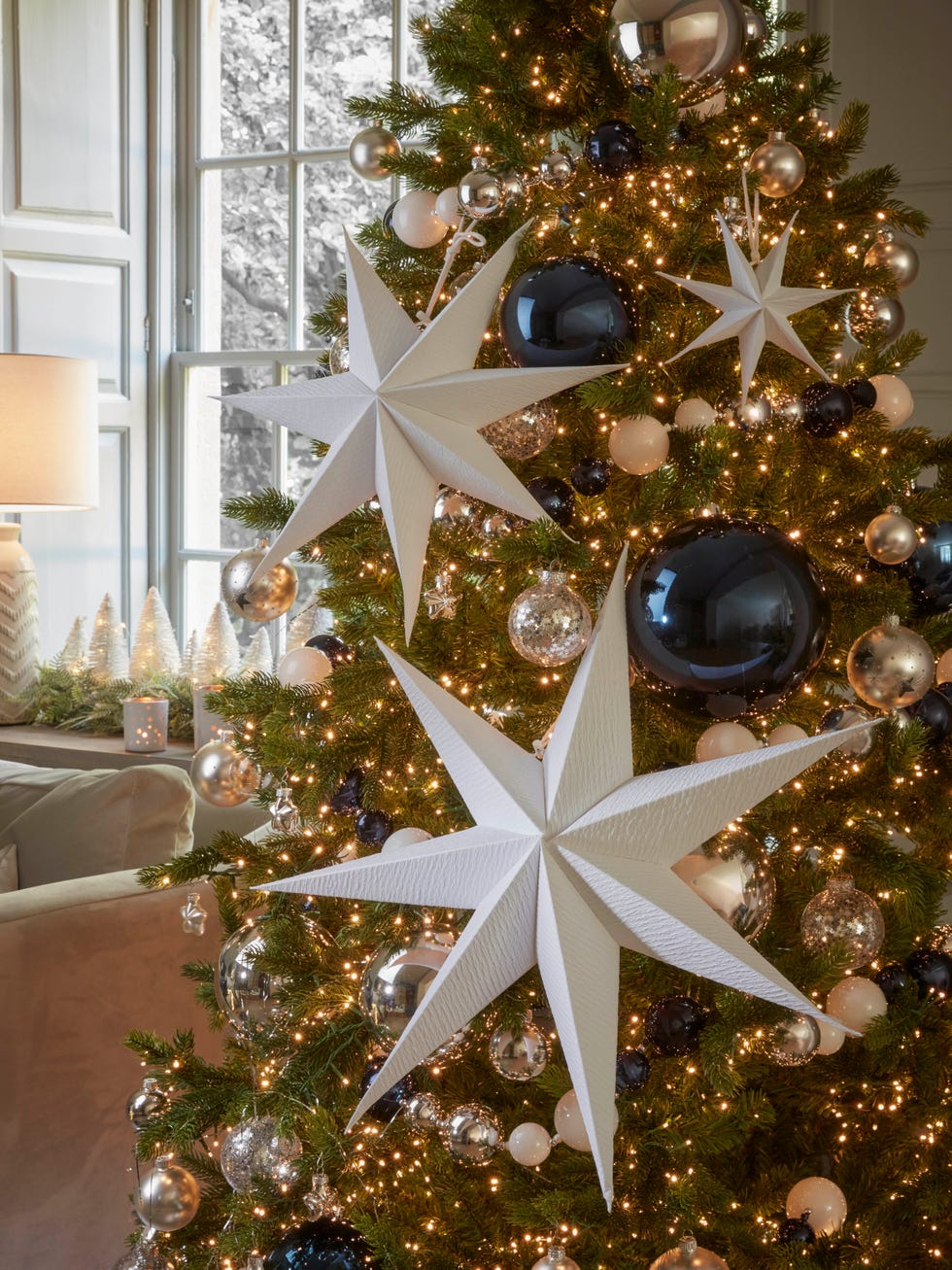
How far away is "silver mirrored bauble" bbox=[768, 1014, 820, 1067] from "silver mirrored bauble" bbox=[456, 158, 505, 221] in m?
0.66

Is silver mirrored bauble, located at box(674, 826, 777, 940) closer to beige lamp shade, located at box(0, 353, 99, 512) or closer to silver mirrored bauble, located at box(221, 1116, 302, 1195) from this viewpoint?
silver mirrored bauble, located at box(221, 1116, 302, 1195)

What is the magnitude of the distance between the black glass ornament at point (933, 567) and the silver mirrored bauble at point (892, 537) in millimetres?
77

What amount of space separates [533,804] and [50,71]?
2.76 m

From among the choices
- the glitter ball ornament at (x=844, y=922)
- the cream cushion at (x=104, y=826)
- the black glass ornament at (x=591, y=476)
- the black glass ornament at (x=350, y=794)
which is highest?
the black glass ornament at (x=591, y=476)

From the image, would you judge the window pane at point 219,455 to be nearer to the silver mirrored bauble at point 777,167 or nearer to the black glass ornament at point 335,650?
the black glass ornament at point 335,650

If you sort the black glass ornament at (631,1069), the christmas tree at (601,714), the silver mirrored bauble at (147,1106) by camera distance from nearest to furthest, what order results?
the christmas tree at (601,714) < the black glass ornament at (631,1069) < the silver mirrored bauble at (147,1106)

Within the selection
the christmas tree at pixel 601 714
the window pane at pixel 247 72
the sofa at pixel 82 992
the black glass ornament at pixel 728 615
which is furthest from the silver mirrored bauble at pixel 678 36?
the window pane at pixel 247 72

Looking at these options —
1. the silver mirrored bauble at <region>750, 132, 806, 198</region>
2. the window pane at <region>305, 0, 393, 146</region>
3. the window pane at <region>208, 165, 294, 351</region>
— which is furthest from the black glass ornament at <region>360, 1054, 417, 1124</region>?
the window pane at <region>305, 0, 393, 146</region>

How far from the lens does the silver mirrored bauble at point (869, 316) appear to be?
43.8 inches

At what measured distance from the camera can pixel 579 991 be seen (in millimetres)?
754

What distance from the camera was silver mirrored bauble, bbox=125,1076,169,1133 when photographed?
1.15 m

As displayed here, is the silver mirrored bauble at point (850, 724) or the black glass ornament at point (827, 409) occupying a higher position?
the black glass ornament at point (827, 409)

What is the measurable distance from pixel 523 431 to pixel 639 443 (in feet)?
0.32

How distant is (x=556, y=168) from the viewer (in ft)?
3.35
